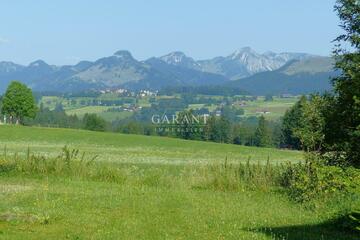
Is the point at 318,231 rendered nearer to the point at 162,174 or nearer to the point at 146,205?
the point at 146,205

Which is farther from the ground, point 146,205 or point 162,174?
point 162,174

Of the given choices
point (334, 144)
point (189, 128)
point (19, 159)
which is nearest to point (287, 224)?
point (334, 144)

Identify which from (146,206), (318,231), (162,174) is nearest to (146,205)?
(146,206)

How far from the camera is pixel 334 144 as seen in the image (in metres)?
21.3

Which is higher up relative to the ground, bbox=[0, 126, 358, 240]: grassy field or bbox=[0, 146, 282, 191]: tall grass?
bbox=[0, 146, 282, 191]: tall grass

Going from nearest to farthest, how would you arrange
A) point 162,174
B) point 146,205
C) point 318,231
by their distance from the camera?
point 318,231, point 146,205, point 162,174

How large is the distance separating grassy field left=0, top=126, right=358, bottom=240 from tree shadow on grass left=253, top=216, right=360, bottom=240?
28 millimetres

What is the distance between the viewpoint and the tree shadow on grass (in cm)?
1331

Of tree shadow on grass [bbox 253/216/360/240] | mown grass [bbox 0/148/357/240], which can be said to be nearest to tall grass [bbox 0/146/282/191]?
mown grass [bbox 0/148/357/240]

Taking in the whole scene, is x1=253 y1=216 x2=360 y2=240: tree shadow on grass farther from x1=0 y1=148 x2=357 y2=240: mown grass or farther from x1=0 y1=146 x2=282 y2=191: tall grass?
x1=0 y1=146 x2=282 y2=191: tall grass

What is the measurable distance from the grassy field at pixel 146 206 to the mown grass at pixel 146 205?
0.03 meters

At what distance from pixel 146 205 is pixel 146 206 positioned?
0.62ft

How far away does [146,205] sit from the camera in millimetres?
17297

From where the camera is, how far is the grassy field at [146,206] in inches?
528
